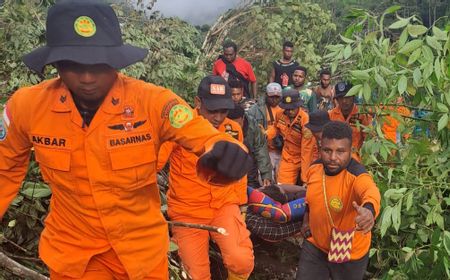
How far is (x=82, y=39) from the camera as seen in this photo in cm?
198

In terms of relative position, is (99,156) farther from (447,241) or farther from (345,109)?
(345,109)

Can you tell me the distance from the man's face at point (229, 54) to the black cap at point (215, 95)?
415 centimetres

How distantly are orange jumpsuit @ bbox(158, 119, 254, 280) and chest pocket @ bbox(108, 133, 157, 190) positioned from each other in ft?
5.50

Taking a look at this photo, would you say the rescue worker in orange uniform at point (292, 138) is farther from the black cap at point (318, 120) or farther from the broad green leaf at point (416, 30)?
the broad green leaf at point (416, 30)

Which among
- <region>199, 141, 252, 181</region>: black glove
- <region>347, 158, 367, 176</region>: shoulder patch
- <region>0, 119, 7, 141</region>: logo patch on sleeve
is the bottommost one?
<region>347, 158, 367, 176</region>: shoulder patch

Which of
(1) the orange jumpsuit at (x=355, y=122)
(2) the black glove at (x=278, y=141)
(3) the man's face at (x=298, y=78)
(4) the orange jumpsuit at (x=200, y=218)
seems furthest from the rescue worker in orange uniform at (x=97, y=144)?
(3) the man's face at (x=298, y=78)

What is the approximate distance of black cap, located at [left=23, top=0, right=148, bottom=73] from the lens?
1960mm

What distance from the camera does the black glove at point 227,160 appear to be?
1884 millimetres

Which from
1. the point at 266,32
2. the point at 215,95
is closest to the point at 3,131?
the point at 215,95

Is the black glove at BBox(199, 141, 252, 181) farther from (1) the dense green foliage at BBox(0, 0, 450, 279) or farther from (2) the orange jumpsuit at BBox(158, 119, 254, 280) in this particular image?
(2) the orange jumpsuit at BBox(158, 119, 254, 280)

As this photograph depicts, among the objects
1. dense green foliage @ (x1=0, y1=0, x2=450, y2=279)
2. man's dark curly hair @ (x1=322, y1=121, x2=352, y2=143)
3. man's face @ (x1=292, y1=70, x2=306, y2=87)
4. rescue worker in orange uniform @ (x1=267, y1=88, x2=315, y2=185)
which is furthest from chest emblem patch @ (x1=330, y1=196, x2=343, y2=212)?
man's face @ (x1=292, y1=70, x2=306, y2=87)

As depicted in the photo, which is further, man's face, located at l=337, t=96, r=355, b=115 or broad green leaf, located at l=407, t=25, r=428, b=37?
man's face, located at l=337, t=96, r=355, b=115

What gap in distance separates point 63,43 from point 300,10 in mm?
→ 9620

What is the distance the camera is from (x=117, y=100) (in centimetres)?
215
